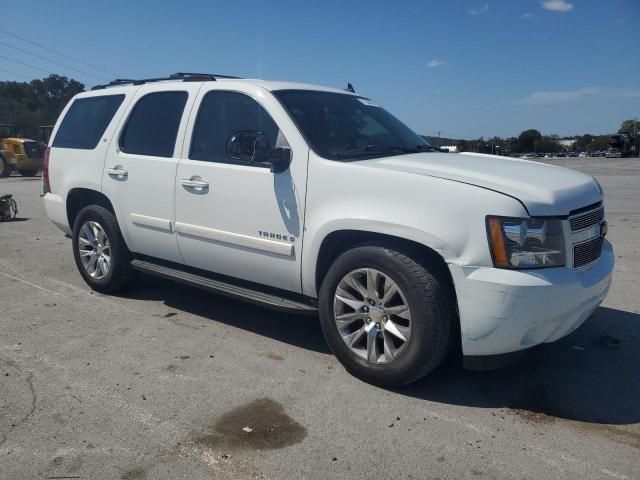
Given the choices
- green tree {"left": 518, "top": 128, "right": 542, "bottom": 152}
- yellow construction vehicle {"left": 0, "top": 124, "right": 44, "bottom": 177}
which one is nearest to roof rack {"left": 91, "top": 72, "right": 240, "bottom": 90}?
yellow construction vehicle {"left": 0, "top": 124, "right": 44, "bottom": 177}

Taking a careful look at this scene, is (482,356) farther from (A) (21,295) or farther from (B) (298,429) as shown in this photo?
(A) (21,295)

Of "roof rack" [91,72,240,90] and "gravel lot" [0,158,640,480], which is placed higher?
"roof rack" [91,72,240,90]

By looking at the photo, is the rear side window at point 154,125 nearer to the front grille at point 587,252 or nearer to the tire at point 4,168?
the front grille at point 587,252

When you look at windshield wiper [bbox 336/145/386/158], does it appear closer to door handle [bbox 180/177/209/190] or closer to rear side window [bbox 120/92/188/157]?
door handle [bbox 180/177/209/190]

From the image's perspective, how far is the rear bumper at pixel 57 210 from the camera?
583cm

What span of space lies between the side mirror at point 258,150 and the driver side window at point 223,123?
0.59 ft

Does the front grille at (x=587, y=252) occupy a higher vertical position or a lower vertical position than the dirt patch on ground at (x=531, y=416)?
higher

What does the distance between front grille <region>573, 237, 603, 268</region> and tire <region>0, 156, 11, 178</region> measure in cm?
2627

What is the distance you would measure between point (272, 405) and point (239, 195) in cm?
156

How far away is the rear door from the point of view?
466 centimetres

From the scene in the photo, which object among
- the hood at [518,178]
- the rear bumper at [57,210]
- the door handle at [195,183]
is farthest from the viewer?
the rear bumper at [57,210]

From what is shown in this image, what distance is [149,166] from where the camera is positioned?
4.77 metres

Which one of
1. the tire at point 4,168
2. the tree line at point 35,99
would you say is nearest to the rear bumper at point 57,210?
the tire at point 4,168

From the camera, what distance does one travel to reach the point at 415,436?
3.00 metres
